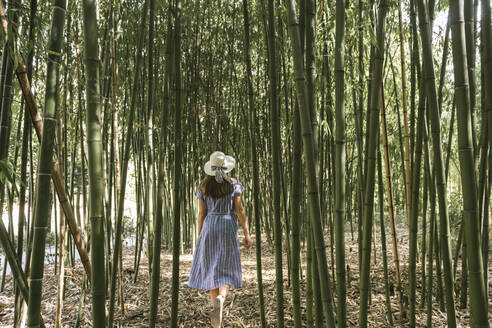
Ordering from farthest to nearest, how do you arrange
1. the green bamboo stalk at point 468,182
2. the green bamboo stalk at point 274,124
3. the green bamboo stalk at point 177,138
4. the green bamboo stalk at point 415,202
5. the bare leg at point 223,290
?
the bare leg at point 223,290
the green bamboo stalk at point 415,202
the green bamboo stalk at point 274,124
the green bamboo stalk at point 177,138
the green bamboo stalk at point 468,182

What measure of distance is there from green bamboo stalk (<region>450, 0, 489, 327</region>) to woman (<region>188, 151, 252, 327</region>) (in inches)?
62.0

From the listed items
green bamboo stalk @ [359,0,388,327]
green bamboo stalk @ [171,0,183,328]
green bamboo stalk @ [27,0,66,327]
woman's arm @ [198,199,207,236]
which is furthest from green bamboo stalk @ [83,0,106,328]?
woman's arm @ [198,199,207,236]

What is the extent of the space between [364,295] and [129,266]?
3241 mm

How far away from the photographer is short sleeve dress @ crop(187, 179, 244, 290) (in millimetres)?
2250

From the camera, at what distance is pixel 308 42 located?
46.3 inches

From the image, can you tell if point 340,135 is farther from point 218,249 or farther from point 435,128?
point 218,249

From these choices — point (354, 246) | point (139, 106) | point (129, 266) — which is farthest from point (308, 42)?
point (354, 246)

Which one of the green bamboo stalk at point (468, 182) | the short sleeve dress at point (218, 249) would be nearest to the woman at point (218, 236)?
the short sleeve dress at point (218, 249)

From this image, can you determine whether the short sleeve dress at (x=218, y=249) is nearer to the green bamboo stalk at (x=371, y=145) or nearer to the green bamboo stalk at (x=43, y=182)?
the green bamboo stalk at (x=371, y=145)

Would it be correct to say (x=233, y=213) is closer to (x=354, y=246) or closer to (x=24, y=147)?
(x=24, y=147)

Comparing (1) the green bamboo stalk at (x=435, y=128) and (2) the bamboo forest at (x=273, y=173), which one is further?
(1) the green bamboo stalk at (x=435, y=128)

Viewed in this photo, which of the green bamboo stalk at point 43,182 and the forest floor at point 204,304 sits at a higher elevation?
the green bamboo stalk at point 43,182

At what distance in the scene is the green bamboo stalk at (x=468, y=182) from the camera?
81cm

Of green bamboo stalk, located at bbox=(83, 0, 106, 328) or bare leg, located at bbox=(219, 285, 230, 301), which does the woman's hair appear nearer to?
bare leg, located at bbox=(219, 285, 230, 301)
